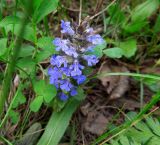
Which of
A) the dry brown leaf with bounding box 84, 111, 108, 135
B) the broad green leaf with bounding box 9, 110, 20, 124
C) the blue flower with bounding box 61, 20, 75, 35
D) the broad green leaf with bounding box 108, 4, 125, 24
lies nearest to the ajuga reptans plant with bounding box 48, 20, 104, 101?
the blue flower with bounding box 61, 20, 75, 35

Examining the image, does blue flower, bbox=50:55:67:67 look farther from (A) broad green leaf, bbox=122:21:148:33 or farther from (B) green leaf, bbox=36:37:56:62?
(A) broad green leaf, bbox=122:21:148:33

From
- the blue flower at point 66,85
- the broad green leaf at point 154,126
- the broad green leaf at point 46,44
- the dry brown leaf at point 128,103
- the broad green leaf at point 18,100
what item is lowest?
the broad green leaf at point 154,126

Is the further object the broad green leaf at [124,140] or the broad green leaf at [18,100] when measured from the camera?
the broad green leaf at [18,100]

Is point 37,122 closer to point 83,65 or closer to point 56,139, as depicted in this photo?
point 56,139

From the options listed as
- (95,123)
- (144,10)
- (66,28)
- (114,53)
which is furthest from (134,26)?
(66,28)

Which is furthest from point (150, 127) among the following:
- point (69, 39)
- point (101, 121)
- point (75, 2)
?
point (75, 2)

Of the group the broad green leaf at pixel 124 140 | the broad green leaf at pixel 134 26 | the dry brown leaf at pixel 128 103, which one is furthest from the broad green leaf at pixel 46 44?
the broad green leaf at pixel 134 26

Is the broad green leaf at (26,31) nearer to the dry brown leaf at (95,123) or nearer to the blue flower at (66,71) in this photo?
the blue flower at (66,71)

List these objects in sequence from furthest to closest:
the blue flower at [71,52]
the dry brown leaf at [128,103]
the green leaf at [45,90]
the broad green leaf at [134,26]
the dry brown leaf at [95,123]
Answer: the broad green leaf at [134,26] → the dry brown leaf at [128,103] → the dry brown leaf at [95,123] → the green leaf at [45,90] → the blue flower at [71,52]
